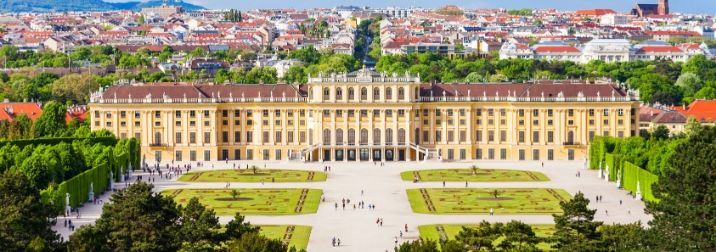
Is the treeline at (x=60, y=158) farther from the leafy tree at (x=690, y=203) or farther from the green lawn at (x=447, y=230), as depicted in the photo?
the leafy tree at (x=690, y=203)

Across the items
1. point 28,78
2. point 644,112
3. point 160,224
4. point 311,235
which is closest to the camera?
point 160,224

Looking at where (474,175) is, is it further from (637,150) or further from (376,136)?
(376,136)

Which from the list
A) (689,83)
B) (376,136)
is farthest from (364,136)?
(689,83)

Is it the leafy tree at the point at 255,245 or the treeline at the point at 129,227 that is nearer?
the leafy tree at the point at 255,245

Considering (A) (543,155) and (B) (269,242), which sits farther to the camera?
(A) (543,155)

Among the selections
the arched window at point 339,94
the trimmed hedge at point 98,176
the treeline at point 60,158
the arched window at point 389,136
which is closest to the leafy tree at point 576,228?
the trimmed hedge at point 98,176

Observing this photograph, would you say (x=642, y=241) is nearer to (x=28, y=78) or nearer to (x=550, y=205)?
(x=550, y=205)

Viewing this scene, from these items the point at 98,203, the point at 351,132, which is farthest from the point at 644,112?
the point at 98,203
